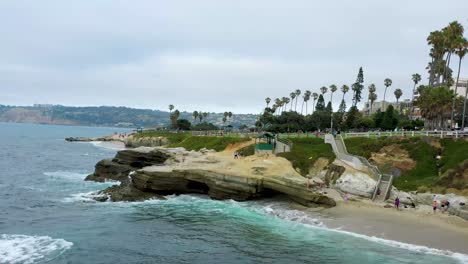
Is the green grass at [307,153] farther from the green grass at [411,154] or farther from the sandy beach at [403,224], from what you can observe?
the sandy beach at [403,224]

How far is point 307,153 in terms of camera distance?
178ft

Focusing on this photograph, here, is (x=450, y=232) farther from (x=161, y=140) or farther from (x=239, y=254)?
(x=161, y=140)

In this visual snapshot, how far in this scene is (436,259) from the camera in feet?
84.4

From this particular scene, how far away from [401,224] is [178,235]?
54.2 feet

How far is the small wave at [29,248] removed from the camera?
2472 cm

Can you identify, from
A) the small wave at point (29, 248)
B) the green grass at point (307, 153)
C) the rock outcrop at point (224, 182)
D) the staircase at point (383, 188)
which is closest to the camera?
the small wave at point (29, 248)

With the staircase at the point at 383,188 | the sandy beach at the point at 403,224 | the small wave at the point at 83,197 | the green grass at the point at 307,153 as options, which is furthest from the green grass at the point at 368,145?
the small wave at the point at 83,197

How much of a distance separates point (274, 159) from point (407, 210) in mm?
15836

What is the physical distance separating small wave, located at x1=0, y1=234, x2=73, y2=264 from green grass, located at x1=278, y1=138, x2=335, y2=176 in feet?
95.3

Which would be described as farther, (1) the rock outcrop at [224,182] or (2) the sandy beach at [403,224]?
(1) the rock outcrop at [224,182]

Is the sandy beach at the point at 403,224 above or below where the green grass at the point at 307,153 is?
below

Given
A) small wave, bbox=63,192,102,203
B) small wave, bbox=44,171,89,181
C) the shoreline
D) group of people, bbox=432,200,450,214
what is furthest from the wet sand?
small wave, bbox=44,171,89,181

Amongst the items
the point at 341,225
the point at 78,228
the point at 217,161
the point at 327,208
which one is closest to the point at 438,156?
the point at 327,208

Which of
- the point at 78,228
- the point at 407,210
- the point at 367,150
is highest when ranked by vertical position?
the point at 367,150
